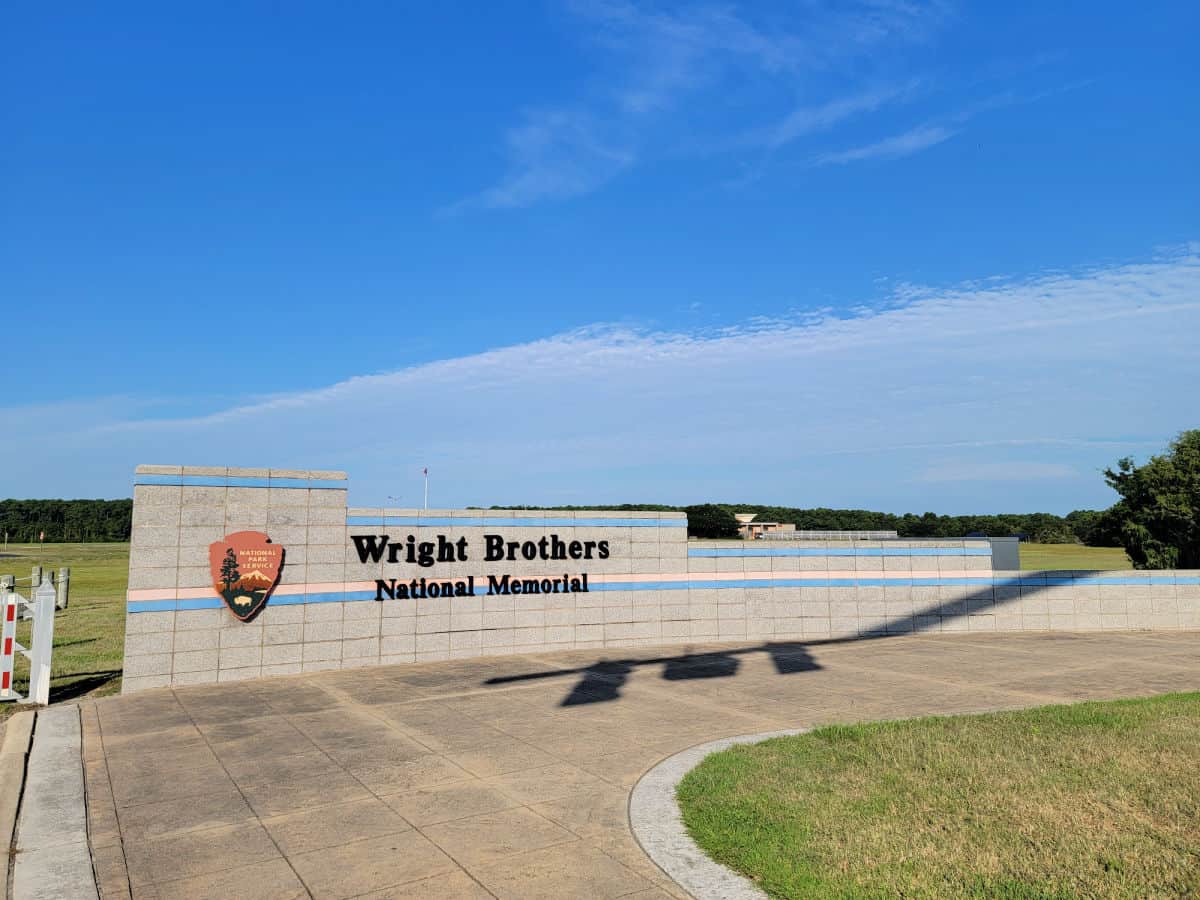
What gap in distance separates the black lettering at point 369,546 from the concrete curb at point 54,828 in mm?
5841

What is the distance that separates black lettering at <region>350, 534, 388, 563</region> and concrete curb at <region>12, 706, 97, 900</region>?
584cm

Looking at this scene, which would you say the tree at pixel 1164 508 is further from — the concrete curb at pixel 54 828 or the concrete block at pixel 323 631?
the concrete curb at pixel 54 828

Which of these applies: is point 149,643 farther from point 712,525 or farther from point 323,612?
point 712,525

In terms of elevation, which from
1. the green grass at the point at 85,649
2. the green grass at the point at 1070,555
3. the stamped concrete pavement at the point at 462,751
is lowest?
the green grass at the point at 1070,555

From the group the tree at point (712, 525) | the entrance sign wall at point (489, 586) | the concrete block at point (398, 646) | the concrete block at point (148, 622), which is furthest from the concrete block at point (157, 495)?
the tree at point (712, 525)

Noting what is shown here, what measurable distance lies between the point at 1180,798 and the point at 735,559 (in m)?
12.0

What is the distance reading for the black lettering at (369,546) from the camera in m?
15.2

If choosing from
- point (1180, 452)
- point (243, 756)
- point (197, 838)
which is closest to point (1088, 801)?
point (197, 838)

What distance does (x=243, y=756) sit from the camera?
9062mm

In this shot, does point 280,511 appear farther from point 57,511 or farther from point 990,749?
point 57,511

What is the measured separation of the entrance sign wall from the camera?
13.6 meters

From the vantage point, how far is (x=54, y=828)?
6.80 metres

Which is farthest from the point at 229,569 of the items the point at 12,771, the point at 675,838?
the point at 675,838

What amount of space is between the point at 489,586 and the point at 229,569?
5.00 meters
